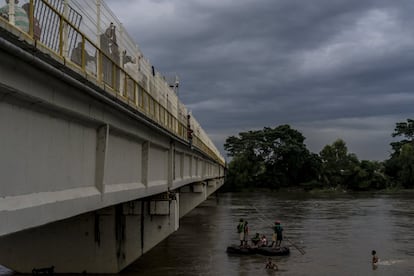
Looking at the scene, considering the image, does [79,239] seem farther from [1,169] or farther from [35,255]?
[1,169]

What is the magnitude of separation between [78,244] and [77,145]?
854 centimetres

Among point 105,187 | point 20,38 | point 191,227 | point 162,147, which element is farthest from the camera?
point 191,227

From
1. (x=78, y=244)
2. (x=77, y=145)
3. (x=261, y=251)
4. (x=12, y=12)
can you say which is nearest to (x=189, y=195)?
(x=261, y=251)

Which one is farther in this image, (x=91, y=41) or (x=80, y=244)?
(x=80, y=244)

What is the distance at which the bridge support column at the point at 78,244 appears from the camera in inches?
677

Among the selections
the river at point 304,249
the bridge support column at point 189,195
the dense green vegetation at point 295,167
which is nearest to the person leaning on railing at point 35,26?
the river at point 304,249

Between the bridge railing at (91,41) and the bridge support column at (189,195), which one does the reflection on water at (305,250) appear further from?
the bridge railing at (91,41)

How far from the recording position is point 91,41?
1035 cm

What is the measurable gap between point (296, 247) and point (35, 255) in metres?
15.1

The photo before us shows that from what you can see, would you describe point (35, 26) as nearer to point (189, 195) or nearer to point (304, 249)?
point (304, 249)

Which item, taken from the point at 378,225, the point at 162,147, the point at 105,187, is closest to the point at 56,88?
the point at 105,187

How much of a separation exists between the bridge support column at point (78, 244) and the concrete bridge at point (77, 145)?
0.03 m

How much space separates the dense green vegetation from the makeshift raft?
304 feet

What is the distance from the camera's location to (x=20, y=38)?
636 cm
